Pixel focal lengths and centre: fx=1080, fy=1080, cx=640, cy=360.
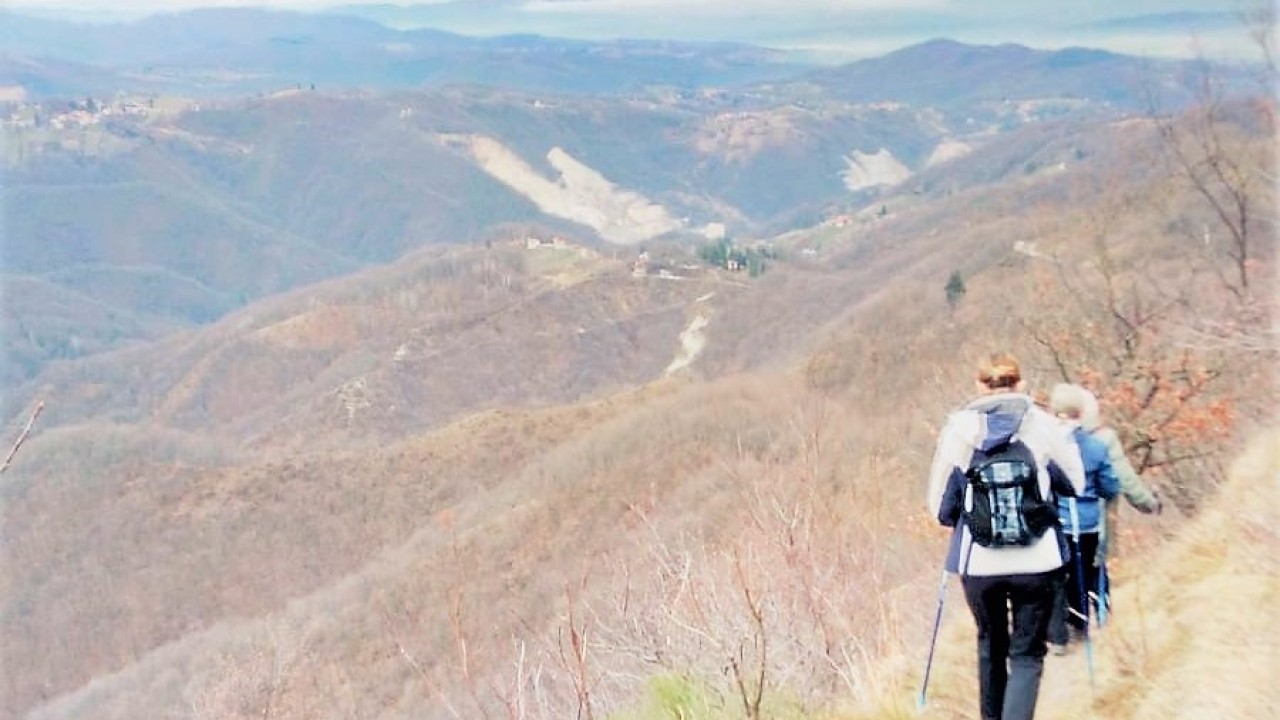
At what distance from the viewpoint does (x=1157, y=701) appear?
207 inches

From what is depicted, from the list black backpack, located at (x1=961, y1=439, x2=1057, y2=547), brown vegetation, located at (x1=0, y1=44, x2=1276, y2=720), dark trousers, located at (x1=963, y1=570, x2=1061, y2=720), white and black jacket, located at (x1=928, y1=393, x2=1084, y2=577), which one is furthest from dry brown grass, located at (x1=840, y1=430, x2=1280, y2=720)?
black backpack, located at (x1=961, y1=439, x2=1057, y2=547)

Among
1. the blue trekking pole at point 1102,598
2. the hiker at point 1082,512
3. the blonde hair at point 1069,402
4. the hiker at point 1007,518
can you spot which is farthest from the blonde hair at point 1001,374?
Answer: the blue trekking pole at point 1102,598

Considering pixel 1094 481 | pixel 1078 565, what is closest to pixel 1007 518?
pixel 1078 565

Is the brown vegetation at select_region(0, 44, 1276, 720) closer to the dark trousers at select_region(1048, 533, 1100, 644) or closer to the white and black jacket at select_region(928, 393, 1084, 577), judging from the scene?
the dark trousers at select_region(1048, 533, 1100, 644)

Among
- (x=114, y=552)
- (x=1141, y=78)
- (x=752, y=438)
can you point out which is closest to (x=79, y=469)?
(x=114, y=552)

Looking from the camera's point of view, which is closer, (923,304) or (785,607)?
(785,607)

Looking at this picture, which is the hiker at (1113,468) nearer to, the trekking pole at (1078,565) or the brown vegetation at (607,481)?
the trekking pole at (1078,565)

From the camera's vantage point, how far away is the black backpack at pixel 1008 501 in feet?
17.5

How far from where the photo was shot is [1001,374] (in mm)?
5504

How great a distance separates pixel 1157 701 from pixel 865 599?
214cm

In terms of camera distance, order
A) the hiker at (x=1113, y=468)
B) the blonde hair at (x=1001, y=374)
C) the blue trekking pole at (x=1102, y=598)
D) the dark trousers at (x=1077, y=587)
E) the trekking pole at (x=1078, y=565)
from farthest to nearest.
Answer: the hiker at (x=1113, y=468), the blue trekking pole at (x=1102, y=598), the trekking pole at (x=1078, y=565), the dark trousers at (x=1077, y=587), the blonde hair at (x=1001, y=374)

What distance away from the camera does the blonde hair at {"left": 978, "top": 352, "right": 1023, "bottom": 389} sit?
18.0ft

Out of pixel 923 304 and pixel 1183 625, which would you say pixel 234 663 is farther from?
pixel 923 304

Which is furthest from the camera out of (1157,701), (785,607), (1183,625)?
(785,607)
